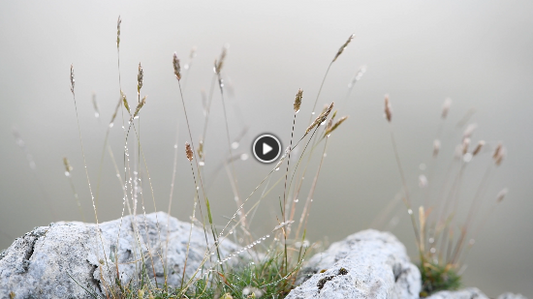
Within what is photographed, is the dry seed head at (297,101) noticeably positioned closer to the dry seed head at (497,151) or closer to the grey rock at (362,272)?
the grey rock at (362,272)

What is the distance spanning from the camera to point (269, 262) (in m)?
1.94

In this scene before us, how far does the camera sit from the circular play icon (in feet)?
7.31

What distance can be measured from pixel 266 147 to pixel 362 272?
0.92 metres

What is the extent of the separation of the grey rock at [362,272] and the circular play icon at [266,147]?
669 mm

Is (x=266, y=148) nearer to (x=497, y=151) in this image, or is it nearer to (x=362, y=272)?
(x=362, y=272)

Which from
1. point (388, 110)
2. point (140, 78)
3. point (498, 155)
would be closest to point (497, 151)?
point (498, 155)

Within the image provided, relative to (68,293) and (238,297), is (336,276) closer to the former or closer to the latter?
(238,297)

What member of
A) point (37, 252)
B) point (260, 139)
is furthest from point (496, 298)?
point (37, 252)

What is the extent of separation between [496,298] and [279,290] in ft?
7.31

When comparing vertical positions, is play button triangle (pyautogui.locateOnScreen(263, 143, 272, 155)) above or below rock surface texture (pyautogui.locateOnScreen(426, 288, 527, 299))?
above

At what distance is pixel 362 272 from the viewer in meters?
1.66

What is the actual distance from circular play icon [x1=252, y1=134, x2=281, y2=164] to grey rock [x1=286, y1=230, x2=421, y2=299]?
67cm

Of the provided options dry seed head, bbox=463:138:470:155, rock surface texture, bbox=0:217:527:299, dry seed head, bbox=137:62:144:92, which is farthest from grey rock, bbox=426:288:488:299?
dry seed head, bbox=137:62:144:92

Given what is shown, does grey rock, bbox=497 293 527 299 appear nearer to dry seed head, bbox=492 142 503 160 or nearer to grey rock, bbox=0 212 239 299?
dry seed head, bbox=492 142 503 160
